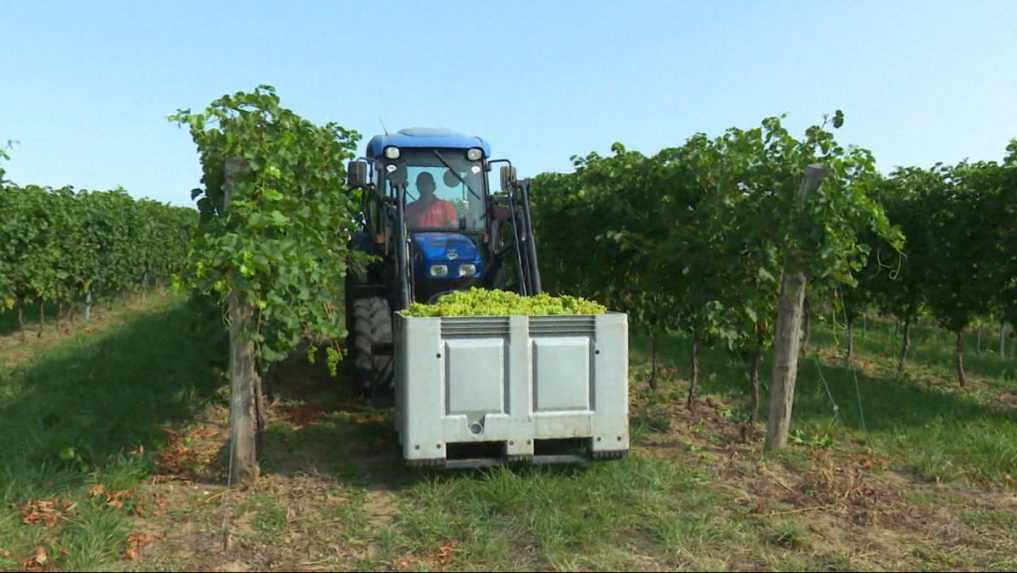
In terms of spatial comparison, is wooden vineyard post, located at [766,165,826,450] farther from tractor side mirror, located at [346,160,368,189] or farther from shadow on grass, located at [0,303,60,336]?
shadow on grass, located at [0,303,60,336]

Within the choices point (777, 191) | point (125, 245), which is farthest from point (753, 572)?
point (125, 245)

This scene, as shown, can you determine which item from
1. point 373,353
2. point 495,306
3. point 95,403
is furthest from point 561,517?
point 95,403

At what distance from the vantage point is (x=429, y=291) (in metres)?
7.09

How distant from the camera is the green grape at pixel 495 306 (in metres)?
5.35

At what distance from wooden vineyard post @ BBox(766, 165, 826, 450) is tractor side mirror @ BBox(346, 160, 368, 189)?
3376mm

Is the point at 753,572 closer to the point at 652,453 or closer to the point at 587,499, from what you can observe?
the point at 587,499

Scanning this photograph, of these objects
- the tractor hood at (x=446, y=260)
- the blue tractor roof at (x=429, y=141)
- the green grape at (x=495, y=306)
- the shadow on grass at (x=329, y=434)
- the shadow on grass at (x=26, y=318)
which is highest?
the blue tractor roof at (x=429, y=141)

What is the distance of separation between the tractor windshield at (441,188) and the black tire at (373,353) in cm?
92

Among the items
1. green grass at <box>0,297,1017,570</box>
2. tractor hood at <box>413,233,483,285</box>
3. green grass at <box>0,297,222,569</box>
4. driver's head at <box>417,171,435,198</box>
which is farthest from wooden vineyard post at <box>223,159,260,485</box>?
driver's head at <box>417,171,435,198</box>

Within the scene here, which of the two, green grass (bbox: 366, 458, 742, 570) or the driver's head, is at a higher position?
the driver's head

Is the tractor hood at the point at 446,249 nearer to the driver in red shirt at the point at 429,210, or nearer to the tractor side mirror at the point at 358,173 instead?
the driver in red shirt at the point at 429,210

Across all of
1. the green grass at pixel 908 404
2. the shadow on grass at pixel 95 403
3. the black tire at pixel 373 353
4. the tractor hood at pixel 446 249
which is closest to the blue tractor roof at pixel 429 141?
the tractor hood at pixel 446 249

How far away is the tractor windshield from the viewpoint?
7.43 m

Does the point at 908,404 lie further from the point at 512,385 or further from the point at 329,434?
the point at 329,434
